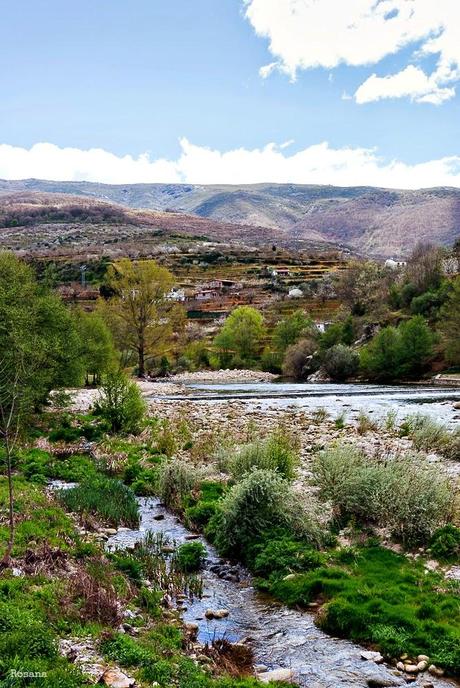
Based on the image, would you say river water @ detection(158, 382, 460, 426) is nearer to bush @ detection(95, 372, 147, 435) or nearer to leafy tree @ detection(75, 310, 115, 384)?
leafy tree @ detection(75, 310, 115, 384)

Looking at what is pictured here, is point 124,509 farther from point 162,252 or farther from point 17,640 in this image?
point 162,252

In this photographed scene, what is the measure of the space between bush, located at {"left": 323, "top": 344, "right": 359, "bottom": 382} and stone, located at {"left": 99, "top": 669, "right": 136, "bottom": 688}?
193 feet

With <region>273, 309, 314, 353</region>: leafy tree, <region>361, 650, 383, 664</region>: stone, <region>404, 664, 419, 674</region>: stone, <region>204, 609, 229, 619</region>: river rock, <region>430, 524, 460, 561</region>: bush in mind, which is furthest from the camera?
<region>273, 309, 314, 353</region>: leafy tree

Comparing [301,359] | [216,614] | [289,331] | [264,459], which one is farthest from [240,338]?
[216,614]

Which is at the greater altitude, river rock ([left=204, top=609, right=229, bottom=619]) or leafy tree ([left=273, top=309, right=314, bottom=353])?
river rock ([left=204, top=609, right=229, bottom=619])

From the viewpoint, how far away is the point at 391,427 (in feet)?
82.1

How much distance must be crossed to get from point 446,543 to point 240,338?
73740 mm

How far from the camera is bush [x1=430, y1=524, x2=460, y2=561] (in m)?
11.6

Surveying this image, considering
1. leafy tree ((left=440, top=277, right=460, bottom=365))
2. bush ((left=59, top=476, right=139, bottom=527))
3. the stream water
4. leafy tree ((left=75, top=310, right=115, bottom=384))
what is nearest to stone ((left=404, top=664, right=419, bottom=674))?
the stream water

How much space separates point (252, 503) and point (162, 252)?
167153 mm

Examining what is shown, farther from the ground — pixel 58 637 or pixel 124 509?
pixel 58 637

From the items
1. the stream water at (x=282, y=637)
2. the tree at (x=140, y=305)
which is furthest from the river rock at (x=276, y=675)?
the tree at (x=140, y=305)

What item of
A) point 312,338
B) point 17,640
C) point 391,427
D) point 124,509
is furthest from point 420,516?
point 312,338

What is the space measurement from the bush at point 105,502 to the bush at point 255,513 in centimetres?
277
